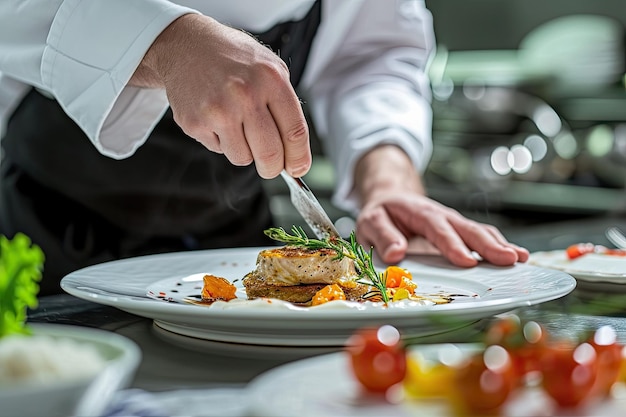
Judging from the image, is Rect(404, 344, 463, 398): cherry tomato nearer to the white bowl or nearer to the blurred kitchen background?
the white bowl

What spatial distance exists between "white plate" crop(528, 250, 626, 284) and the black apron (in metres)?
0.64

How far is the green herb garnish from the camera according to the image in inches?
23.9

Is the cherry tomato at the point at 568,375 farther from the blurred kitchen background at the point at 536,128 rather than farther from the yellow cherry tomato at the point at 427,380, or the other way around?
the blurred kitchen background at the point at 536,128

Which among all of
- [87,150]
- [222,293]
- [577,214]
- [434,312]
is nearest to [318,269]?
[222,293]

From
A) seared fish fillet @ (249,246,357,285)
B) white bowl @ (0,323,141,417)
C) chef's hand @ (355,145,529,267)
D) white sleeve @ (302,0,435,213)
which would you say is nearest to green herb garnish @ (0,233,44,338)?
white bowl @ (0,323,141,417)

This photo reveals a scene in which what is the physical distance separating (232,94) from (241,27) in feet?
2.33

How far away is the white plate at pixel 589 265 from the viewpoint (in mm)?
1230

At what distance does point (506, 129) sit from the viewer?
12.3 feet

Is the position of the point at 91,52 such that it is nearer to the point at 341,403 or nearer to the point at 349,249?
the point at 349,249

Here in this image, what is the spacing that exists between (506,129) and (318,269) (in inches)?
112

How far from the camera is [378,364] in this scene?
602 mm

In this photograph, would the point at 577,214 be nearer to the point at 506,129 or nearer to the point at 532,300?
the point at 506,129

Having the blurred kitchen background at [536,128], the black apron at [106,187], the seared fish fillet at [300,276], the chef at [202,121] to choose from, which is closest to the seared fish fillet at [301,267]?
the seared fish fillet at [300,276]

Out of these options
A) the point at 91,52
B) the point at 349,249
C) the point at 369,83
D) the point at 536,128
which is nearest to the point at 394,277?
the point at 349,249
